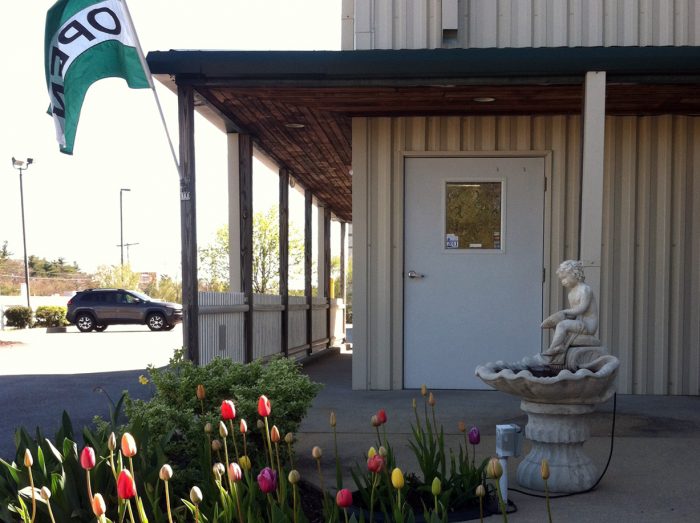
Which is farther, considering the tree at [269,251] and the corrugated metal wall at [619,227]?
the tree at [269,251]

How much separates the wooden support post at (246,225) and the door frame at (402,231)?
6.23 feet

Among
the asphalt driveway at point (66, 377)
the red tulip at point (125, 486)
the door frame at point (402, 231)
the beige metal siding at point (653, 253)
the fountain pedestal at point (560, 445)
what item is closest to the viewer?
the red tulip at point (125, 486)

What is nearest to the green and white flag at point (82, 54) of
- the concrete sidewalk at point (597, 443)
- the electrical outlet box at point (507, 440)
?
the concrete sidewalk at point (597, 443)

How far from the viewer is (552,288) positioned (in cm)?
872

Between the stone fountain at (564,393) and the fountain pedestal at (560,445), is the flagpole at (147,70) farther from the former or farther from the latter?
the fountain pedestal at (560,445)

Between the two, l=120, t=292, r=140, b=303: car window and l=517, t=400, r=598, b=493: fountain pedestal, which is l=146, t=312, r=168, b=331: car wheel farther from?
l=517, t=400, r=598, b=493: fountain pedestal

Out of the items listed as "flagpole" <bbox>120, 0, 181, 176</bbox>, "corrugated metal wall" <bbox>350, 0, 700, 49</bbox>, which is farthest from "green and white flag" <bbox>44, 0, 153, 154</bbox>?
"corrugated metal wall" <bbox>350, 0, 700, 49</bbox>

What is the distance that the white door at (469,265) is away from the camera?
8.80 metres

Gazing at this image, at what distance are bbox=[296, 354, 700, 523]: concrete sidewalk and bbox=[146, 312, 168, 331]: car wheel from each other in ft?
68.7

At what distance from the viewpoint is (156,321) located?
29484mm

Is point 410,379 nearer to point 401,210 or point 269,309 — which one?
point 401,210

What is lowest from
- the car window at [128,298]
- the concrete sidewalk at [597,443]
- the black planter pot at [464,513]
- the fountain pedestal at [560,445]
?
the car window at [128,298]

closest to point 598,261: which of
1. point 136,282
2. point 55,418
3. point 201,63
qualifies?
point 201,63

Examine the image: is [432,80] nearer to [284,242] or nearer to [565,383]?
[565,383]
